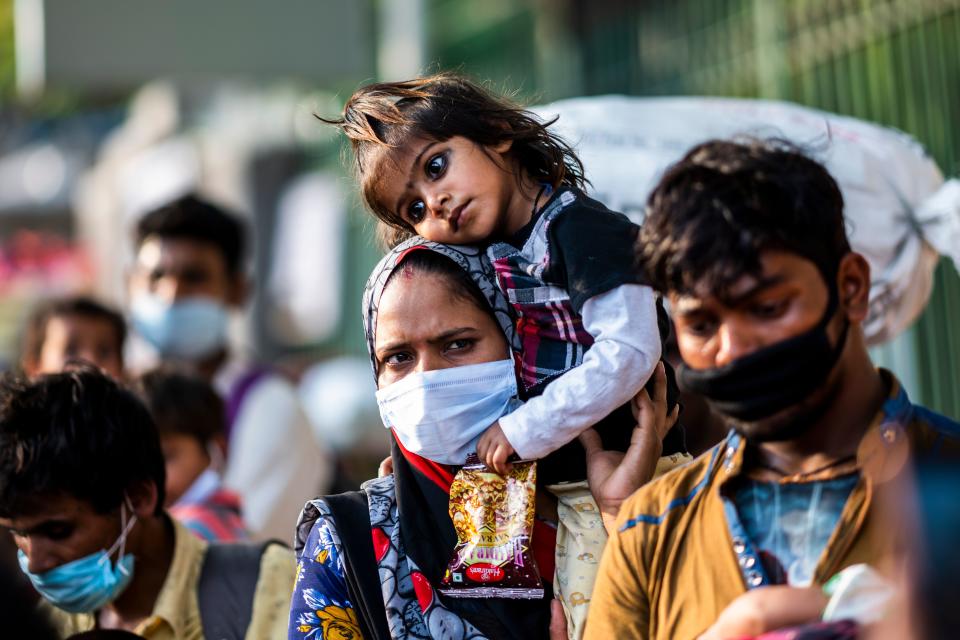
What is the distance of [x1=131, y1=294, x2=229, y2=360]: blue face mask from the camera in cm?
659

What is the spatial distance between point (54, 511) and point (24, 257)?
14.2 metres

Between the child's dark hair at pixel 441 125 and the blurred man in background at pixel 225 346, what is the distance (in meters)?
2.45

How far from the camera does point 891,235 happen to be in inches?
174

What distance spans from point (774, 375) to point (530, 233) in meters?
1.03

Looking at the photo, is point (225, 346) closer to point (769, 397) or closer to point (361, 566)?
point (361, 566)

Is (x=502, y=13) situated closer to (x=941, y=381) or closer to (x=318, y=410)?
(x=318, y=410)

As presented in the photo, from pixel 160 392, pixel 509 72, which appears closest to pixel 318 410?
pixel 509 72

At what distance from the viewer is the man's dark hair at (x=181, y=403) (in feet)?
17.1

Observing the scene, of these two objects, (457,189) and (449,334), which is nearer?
(449,334)

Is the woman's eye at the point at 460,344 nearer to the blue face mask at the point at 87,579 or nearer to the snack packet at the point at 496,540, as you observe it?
the snack packet at the point at 496,540

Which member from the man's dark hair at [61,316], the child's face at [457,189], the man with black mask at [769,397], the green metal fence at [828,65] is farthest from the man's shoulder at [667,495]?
the man's dark hair at [61,316]

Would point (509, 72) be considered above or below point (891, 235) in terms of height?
above

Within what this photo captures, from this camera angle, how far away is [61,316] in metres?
6.16

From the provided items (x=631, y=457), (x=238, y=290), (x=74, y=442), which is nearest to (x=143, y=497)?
(x=74, y=442)
